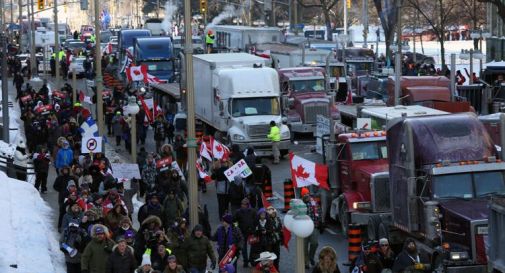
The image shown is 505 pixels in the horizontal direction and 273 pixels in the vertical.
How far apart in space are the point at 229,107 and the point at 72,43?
55736 mm

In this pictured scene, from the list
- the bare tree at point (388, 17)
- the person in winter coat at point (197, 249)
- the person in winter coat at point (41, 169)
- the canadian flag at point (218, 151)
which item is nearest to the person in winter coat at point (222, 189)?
the canadian flag at point (218, 151)

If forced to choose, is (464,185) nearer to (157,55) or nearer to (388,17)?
(157,55)

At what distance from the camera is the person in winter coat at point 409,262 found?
18453mm

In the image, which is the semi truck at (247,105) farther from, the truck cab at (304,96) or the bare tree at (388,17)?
the bare tree at (388,17)

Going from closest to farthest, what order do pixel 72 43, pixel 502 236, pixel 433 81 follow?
pixel 502 236
pixel 433 81
pixel 72 43

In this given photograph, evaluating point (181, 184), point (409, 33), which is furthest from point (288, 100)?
point (409, 33)

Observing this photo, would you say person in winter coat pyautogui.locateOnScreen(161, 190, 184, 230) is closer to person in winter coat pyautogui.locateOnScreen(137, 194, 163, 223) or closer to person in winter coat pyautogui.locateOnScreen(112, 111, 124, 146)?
person in winter coat pyautogui.locateOnScreen(137, 194, 163, 223)

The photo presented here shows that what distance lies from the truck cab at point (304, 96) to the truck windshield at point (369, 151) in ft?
51.2

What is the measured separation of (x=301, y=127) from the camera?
4378 centimetres

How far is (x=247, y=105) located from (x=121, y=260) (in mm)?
22210

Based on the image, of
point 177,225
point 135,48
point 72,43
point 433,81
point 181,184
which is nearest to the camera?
point 177,225

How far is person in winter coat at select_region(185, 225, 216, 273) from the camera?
1992cm

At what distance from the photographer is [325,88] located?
151ft

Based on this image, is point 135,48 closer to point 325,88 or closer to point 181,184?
point 325,88
